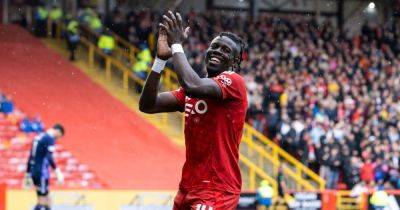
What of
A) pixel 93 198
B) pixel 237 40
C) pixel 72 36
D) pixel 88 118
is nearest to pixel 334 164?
pixel 88 118

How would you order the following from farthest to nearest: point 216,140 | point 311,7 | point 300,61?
point 311,7 → point 300,61 → point 216,140

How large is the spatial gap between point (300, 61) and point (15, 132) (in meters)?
8.53

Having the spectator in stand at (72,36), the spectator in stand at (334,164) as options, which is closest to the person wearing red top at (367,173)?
the spectator in stand at (334,164)

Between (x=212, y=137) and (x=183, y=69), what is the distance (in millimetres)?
598

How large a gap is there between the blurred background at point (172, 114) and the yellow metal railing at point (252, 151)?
0.15 feet

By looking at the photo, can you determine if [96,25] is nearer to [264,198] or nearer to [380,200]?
[264,198]

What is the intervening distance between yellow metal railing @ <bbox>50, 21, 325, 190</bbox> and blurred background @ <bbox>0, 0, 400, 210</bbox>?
45 mm

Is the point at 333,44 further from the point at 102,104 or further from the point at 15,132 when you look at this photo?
the point at 15,132

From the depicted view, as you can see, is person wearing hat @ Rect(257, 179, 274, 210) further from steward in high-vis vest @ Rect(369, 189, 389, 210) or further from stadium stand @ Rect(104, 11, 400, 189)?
stadium stand @ Rect(104, 11, 400, 189)

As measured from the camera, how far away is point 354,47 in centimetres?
2800

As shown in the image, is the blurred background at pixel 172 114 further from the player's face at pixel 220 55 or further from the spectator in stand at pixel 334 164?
the player's face at pixel 220 55

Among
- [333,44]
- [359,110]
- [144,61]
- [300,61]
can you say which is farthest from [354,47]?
[144,61]

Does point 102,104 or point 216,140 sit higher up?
point 216,140

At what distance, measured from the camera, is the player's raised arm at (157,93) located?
5.92 m
